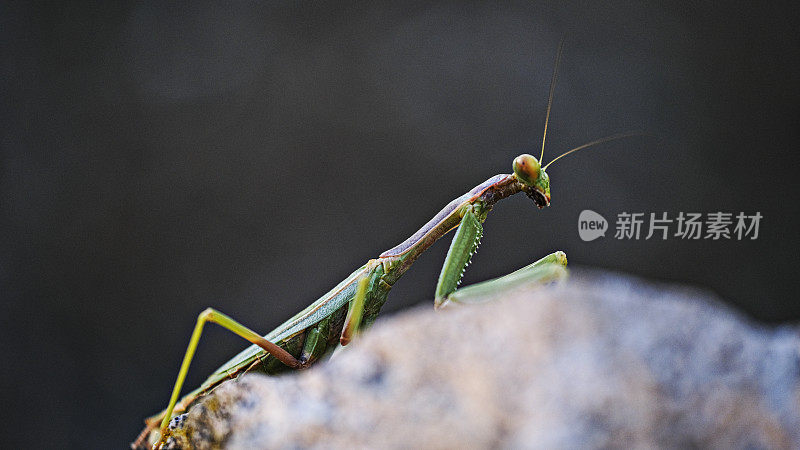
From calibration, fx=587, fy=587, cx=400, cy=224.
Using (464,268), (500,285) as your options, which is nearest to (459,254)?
(464,268)

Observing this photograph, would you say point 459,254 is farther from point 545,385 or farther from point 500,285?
point 545,385
